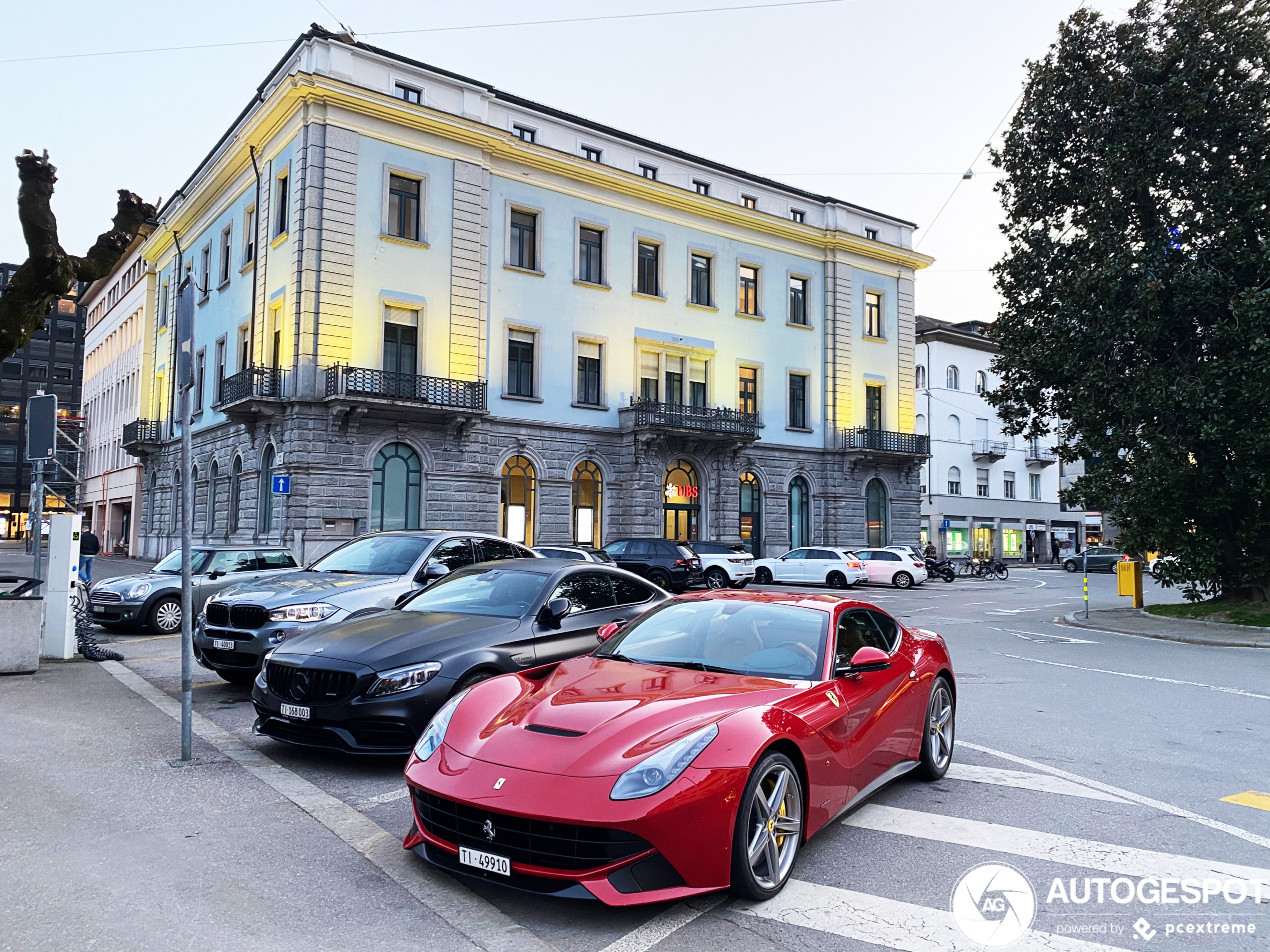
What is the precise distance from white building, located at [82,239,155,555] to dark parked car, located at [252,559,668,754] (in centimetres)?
4536

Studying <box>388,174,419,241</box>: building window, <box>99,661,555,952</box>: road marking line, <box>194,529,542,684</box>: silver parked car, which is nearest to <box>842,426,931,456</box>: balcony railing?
<box>388,174,419,241</box>: building window

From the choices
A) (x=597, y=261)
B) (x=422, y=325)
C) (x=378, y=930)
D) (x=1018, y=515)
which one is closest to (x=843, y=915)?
(x=378, y=930)

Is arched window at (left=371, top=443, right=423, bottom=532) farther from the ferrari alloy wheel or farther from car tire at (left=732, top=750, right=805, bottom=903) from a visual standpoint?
car tire at (left=732, top=750, right=805, bottom=903)

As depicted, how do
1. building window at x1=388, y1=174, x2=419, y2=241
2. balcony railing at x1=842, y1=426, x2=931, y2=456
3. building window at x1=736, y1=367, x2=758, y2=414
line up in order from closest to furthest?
building window at x1=388, y1=174, x2=419, y2=241 < building window at x1=736, y1=367, x2=758, y2=414 < balcony railing at x1=842, y1=426, x2=931, y2=456

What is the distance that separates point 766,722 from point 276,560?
12.8m

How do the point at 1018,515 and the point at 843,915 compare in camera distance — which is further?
the point at 1018,515

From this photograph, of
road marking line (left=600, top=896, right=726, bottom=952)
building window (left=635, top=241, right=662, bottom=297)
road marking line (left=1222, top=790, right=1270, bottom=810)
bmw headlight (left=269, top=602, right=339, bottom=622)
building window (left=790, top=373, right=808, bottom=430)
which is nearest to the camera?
road marking line (left=600, top=896, right=726, bottom=952)

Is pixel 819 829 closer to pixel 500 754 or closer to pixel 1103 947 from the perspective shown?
pixel 1103 947

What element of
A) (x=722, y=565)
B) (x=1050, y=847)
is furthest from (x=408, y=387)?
(x=1050, y=847)

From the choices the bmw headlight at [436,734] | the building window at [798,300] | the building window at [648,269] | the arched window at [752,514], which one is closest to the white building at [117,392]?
the building window at [648,269]

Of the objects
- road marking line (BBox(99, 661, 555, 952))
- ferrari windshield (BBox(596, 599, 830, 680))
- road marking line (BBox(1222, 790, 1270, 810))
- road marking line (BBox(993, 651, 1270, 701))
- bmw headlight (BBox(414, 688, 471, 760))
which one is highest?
ferrari windshield (BBox(596, 599, 830, 680))

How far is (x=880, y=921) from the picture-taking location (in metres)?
3.83

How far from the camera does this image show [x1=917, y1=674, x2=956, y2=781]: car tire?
19.6 ft

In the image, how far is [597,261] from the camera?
35.0 metres
